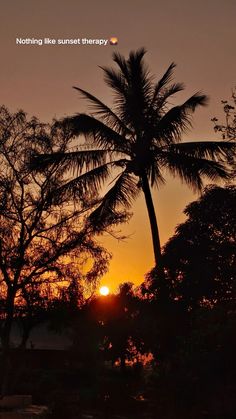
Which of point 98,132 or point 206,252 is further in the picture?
point 98,132

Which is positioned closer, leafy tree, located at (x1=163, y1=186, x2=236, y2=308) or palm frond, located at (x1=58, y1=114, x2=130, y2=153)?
leafy tree, located at (x1=163, y1=186, x2=236, y2=308)

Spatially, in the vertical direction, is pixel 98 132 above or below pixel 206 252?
above

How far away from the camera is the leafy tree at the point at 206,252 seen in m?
21.2

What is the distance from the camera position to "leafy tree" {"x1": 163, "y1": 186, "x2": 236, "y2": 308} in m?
21.2

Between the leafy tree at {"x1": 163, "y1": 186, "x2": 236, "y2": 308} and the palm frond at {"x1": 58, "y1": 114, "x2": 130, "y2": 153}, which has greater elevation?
the palm frond at {"x1": 58, "y1": 114, "x2": 130, "y2": 153}

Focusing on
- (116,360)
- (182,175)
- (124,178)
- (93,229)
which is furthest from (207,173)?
(116,360)

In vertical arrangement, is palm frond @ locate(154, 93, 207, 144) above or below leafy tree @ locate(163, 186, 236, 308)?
above

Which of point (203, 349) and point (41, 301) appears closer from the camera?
point (203, 349)

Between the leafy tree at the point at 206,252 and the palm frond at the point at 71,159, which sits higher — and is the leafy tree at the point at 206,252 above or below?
below

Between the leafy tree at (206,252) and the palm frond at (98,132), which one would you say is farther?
the palm frond at (98,132)

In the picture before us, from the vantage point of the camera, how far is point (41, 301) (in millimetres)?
26609

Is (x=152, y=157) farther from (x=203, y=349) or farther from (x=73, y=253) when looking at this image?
(x=203, y=349)

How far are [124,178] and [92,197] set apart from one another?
1605 mm

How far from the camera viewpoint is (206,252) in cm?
2186
